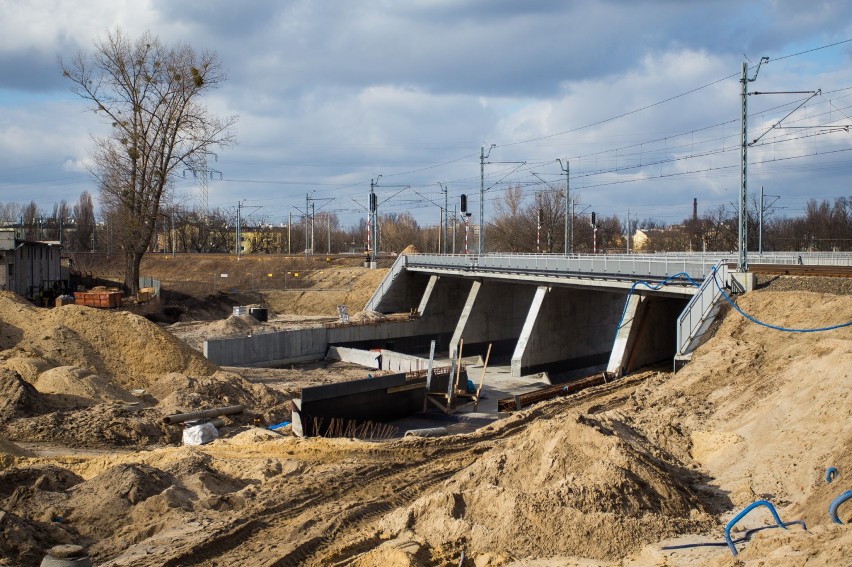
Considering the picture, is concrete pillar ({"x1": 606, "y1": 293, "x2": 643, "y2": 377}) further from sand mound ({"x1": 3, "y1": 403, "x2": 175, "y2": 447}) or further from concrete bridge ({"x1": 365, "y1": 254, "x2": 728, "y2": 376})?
sand mound ({"x1": 3, "y1": 403, "x2": 175, "y2": 447})

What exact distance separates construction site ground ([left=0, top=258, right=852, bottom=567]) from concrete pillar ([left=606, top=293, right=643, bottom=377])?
6.62m

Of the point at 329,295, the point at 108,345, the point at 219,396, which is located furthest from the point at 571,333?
the point at 108,345

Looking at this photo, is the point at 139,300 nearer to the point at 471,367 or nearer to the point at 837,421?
the point at 471,367

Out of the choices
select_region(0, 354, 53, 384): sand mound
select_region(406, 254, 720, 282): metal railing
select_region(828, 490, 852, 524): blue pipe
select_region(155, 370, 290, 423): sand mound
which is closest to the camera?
select_region(828, 490, 852, 524): blue pipe

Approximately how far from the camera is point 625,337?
Answer: 30094mm

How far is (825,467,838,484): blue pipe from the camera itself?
11.1 m

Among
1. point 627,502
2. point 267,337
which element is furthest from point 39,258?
point 627,502

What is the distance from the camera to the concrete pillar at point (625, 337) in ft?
97.7

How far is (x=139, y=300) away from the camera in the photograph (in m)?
48.1

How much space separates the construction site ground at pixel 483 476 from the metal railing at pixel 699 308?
916 mm

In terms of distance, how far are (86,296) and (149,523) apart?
116 feet

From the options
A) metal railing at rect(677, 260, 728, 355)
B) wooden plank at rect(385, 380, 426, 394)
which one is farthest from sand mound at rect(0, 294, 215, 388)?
metal railing at rect(677, 260, 728, 355)

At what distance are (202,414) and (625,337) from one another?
1716 centimetres

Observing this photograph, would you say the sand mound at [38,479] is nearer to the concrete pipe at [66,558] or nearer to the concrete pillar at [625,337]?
the concrete pipe at [66,558]
